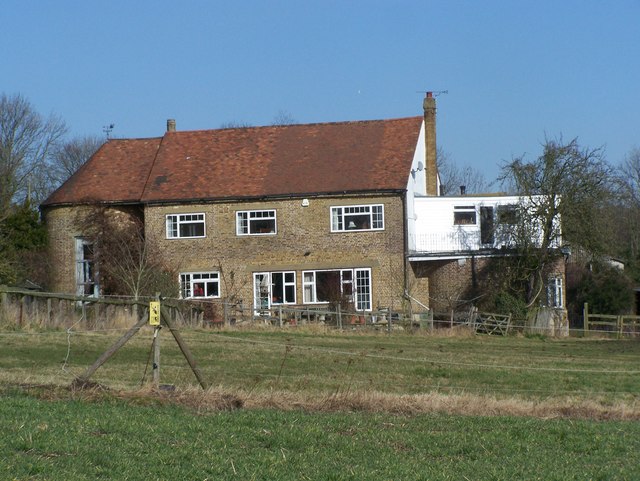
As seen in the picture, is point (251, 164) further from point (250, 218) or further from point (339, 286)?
point (339, 286)

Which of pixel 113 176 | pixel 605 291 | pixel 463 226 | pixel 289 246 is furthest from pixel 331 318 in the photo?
pixel 605 291

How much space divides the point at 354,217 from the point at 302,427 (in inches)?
1250

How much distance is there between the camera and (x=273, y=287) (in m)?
43.2

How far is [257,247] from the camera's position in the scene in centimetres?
→ 4350

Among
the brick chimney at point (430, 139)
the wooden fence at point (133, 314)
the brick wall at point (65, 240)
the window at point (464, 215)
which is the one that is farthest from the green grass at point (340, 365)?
the brick chimney at point (430, 139)

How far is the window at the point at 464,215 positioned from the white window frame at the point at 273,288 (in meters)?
7.51

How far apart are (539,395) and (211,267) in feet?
84.0

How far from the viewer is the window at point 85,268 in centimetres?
4441

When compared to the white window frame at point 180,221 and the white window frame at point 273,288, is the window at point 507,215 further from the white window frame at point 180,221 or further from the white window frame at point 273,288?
the white window frame at point 180,221

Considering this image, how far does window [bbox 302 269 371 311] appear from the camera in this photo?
4244 centimetres

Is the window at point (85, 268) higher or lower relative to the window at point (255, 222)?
lower

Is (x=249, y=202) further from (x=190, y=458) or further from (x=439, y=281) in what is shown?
(x=190, y=458)

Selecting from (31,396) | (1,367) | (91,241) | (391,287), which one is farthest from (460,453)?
(91,241)

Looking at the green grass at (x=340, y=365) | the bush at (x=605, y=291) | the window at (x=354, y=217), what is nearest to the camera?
the green grass at (x=340, y=365)
